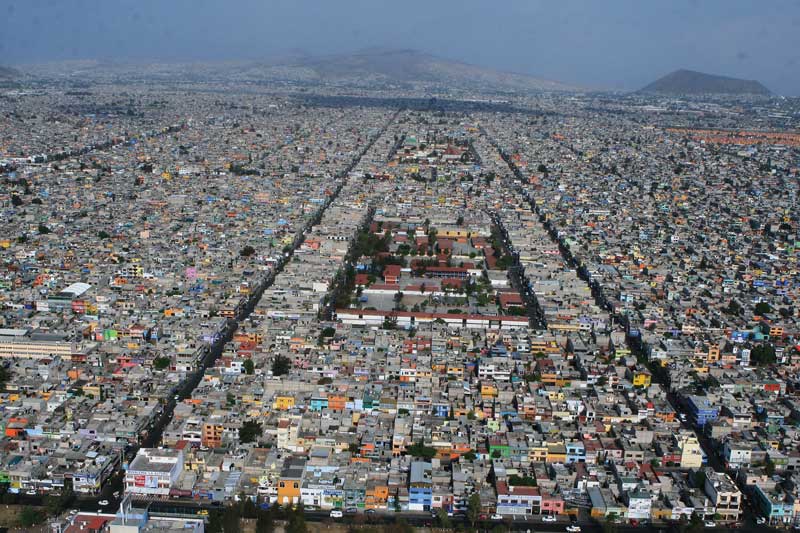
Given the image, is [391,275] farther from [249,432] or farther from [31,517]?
[31,517]

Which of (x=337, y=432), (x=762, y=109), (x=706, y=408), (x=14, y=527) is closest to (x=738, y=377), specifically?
(x=706, y=408)

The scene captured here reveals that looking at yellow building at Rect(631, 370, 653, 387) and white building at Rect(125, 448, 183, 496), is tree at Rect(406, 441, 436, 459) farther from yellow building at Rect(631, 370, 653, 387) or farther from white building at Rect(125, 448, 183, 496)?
yellow building at Rect(631, 370, 653, 387)

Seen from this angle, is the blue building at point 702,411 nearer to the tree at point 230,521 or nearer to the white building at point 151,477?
the tree at point 230,521

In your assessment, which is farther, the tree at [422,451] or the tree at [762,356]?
the tree at [762,356]

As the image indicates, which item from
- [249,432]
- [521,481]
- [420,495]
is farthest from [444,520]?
[249,432]

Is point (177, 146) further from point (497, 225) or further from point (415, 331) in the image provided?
point (415, 331)

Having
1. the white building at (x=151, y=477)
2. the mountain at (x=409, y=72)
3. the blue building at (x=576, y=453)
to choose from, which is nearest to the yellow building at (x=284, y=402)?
the white building at (x=151, y=477)
